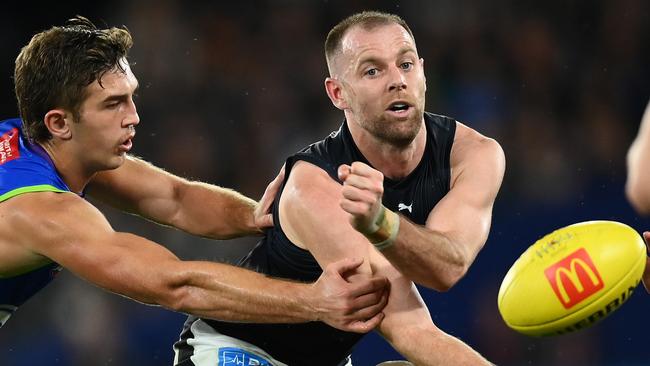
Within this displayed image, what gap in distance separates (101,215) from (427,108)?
6.07 m

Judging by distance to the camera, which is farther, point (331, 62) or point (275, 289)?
point (331, 62)

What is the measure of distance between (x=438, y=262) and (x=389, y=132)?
0.80 m

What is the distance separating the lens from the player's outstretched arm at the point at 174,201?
564 cm

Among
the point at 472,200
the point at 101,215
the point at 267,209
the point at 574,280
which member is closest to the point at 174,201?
the point at 267,209

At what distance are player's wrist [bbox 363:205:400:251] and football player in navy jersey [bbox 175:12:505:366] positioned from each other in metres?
0.03

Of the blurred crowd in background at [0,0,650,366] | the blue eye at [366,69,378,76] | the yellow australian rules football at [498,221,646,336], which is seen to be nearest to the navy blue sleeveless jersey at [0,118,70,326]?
the blue eye at [366,69,378,76]

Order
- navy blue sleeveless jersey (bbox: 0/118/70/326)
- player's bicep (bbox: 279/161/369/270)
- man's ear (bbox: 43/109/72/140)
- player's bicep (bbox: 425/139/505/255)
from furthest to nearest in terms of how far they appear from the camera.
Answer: man's ear (bbox: 43/109/72/140), navy blue sleeveless jersey (bbox: 0/118/70/326), player's bicep (bbox: 425/139/505/255), player's bicep (bbox: 279/161/369/270)

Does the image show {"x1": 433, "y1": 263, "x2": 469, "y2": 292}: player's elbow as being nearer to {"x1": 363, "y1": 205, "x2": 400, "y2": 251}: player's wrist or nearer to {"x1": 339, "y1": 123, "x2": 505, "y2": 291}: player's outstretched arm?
{"x1": 339, "y1": 123, "x2": 505, "y2": 291}: player's outstretched arm

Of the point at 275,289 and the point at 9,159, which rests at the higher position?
the point at 9,159

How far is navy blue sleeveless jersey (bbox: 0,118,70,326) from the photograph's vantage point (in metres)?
4.62

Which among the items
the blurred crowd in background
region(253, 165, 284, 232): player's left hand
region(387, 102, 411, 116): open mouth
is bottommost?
the blurred crowd in background

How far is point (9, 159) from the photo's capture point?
188 inches

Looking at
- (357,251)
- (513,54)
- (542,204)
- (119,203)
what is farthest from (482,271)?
(357,251)

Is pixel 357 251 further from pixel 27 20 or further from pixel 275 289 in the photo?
pixel 27 20
